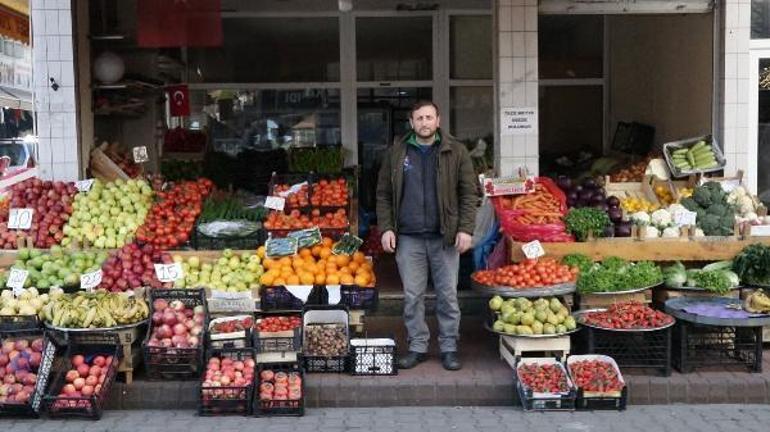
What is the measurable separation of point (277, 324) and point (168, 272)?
1.14 meters

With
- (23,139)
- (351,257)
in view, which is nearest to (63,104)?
(351,257)

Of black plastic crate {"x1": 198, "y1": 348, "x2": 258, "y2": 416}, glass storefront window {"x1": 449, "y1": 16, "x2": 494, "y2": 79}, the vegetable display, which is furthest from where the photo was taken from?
glass storefront window {"x1": 449, "y1": 16, "x2": 494, "y2": 79}

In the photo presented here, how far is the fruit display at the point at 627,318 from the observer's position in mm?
7023

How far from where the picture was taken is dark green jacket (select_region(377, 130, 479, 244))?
23.3 feet

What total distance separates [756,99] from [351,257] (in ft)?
14.6

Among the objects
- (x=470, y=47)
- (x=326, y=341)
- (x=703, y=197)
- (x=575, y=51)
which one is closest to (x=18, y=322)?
(x=326, y=341)

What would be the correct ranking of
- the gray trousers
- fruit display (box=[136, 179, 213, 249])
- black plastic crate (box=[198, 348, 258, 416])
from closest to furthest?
black plastic crate (box=[198, 348, 258, 416]), the gray trousers, fruit display (box=[136, 179, 213, 249])

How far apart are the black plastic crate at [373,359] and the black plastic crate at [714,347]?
7.14ft

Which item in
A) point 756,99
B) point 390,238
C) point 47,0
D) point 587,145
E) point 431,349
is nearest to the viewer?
point 390,238

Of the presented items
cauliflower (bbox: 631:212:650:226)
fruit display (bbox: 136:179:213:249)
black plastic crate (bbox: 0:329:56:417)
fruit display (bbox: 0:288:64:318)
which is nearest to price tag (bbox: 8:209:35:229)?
fruit display (bbox: 136:179:213:249)

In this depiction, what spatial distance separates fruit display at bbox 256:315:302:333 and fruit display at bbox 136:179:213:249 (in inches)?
53.3

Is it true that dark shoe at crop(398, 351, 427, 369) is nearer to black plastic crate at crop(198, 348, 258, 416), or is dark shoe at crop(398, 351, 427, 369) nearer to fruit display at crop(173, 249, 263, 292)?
black plastic crate at crop(198, 348, 258, 416)

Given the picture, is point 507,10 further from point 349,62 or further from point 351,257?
point 349,62

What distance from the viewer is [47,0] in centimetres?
867
